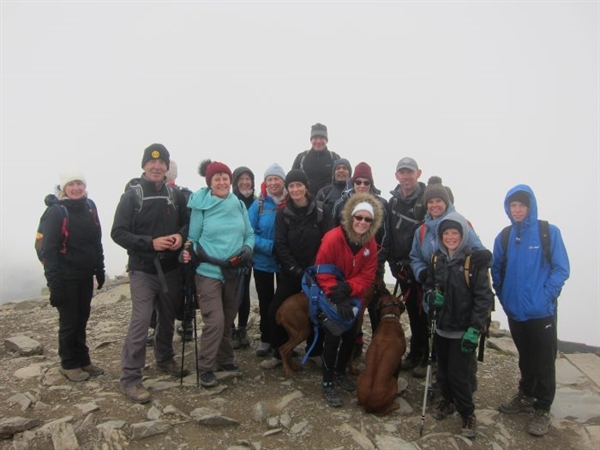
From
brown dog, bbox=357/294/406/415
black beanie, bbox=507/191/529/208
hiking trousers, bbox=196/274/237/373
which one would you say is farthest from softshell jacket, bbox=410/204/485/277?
hiking trousers, bbox=196/274/237/373

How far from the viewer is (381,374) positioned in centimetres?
614

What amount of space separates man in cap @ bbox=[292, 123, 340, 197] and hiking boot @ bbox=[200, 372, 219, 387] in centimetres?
447

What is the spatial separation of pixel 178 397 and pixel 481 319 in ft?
14.7

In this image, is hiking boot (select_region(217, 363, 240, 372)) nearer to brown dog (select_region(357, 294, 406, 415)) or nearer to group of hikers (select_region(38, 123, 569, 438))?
group of hikers (select_region(38, 123, 569, 438))

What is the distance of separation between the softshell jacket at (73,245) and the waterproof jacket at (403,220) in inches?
192

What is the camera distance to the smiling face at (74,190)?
20.9ft

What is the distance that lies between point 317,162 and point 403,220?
9.94ft

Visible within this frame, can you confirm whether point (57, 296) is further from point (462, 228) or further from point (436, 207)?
point (462, 228)

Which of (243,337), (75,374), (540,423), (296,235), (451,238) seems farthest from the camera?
(243,337)

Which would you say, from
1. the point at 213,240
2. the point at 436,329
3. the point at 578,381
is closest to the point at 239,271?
the point at 213,240

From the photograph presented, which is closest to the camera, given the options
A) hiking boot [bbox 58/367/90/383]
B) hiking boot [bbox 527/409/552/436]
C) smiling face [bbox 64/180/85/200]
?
hiking boot [bbox 527/409/552/436]

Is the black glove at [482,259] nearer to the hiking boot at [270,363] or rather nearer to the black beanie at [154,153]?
the hiking boot at [270,363]

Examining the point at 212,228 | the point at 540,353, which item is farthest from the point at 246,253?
the point at 540,353

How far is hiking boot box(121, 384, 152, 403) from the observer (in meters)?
5.99
